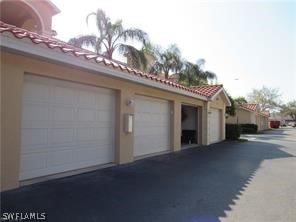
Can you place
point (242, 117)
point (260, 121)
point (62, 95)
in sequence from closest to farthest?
point (62, 95), point (242, 117), point (260, 121)

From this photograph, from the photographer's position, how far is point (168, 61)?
28344 millimetres

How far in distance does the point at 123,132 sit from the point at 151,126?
2.30m

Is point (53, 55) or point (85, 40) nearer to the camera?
point (53, 55)

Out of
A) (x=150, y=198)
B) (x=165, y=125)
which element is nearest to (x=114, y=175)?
(x=150, y=198)

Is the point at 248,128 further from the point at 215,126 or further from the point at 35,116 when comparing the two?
the point at 35,116

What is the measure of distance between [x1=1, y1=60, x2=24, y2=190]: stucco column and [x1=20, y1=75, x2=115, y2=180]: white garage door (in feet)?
1.17

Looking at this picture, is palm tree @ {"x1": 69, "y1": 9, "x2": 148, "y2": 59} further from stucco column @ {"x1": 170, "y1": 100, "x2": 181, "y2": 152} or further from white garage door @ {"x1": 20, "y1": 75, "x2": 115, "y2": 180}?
white garage door @ {"x1": 20, "y1": 75, "x2": 115, "y2": 180}

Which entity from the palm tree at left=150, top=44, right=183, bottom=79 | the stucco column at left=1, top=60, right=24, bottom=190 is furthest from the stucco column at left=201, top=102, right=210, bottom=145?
the stucco column at left=1, top=60, right=24, bottom=190

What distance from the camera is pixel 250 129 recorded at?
37250mm

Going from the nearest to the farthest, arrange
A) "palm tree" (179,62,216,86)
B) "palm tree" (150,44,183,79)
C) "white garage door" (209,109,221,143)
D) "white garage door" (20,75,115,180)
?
1. "white garage door" (20,75,115,180)
2. "white garage door" (209,109,221,143)
3. "palm tree" (150,44,183,79)
4. "palm tree" (179,62,216,86)

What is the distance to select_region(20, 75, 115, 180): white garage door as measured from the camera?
676 cm

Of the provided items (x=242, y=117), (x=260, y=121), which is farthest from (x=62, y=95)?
(x=260, y=121)

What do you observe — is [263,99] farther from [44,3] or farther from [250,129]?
[44,3]

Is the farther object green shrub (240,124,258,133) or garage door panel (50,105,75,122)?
green shrub (240,124,258,133)
